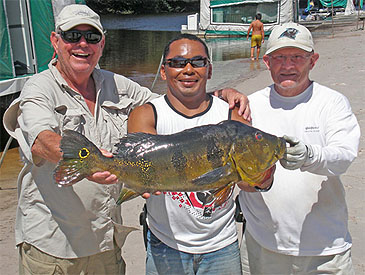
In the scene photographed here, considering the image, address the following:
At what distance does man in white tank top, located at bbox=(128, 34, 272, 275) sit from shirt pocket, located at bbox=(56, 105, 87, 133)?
1.60ft

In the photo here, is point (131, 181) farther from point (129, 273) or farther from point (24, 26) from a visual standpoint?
point (24, 26)

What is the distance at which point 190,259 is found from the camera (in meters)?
3.01

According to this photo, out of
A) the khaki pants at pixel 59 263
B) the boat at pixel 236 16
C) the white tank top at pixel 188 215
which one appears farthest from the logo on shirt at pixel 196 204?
the boat at pixel 236 16

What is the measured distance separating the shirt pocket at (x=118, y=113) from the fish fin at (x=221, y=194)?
40.2 inches

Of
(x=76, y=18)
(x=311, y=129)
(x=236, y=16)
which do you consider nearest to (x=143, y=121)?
(x=76, y=18)

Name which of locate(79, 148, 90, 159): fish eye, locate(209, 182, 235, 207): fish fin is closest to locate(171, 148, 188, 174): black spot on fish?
locate(209, 182, 235, 207): fish fin

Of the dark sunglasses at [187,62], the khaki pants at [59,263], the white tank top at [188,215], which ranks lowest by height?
the khaki pants at [59,263]

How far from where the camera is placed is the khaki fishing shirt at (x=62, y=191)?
127 inches

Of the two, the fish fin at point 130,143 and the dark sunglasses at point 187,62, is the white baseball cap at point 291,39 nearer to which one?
the dark sunglasses at point 187,62

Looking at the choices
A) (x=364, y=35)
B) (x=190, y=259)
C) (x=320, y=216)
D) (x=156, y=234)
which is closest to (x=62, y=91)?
(x=156, y=234)

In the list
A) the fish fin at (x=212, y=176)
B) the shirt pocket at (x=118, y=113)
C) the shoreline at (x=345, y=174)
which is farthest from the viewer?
the shoreline at (x=345, y=174)

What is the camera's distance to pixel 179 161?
8.68 feet

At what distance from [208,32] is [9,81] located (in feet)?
86.5

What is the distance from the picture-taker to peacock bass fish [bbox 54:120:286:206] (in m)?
2.64
